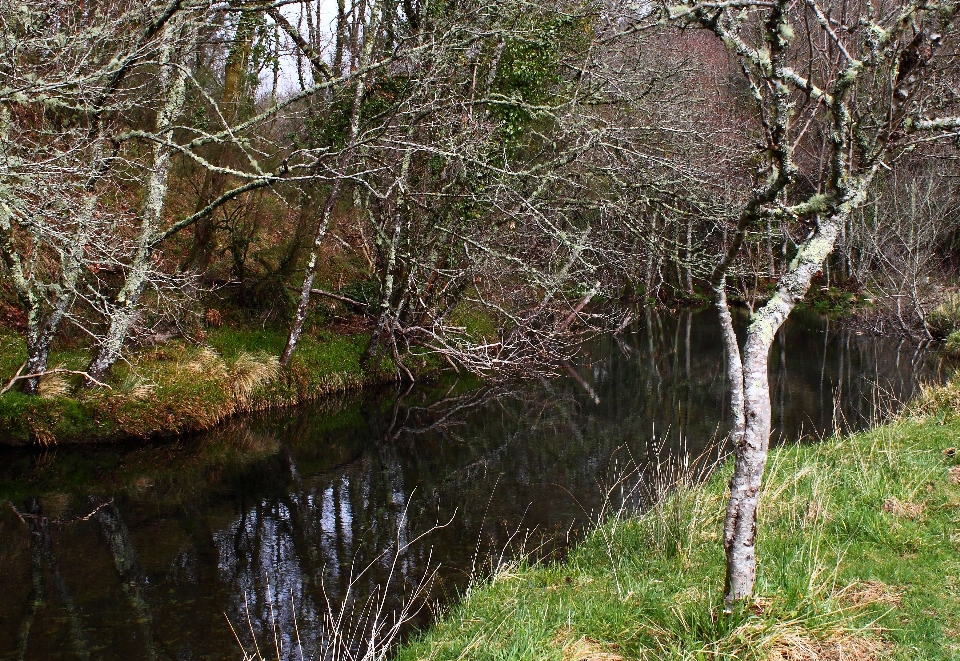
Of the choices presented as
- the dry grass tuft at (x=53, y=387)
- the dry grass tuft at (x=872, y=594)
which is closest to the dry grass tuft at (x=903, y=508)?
the dry grass tuft at (x=872, y=594)

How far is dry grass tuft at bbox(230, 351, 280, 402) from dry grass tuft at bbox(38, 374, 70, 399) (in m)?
2.64

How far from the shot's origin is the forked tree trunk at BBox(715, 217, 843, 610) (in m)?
4.32

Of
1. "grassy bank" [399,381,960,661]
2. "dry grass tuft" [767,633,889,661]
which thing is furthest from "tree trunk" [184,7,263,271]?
"dry grass tuft" [767,633,889,661]

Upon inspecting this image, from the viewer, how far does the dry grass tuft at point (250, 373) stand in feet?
46.0

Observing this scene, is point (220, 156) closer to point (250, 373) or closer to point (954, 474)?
point (250, 373)

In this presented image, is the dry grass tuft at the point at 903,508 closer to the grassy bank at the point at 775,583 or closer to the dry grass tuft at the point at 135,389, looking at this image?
the grassy bank at the point at 775,583

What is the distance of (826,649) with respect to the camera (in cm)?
448

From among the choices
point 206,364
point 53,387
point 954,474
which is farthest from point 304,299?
point 954,474

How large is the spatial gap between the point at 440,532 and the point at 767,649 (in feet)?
16.5

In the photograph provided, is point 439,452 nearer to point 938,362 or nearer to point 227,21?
point 227,21

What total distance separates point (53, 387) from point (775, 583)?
35.4 ft

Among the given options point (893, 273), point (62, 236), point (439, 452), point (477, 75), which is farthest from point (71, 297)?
point (893, 273)

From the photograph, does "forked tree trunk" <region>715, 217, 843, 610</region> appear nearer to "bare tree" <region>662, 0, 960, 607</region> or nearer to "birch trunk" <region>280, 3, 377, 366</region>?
"bare tree" <region>662, 0, 960, 607</region>

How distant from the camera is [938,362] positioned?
709 inches
